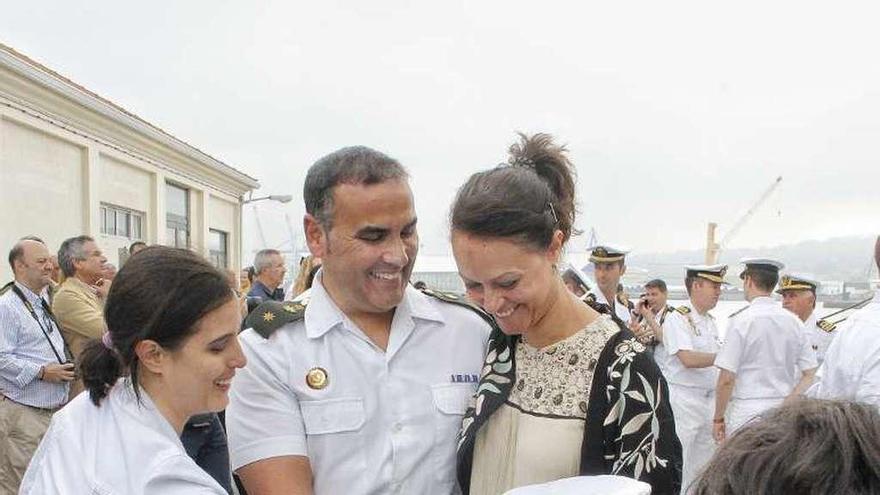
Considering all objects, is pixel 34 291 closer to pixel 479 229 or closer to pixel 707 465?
pixel 479 229

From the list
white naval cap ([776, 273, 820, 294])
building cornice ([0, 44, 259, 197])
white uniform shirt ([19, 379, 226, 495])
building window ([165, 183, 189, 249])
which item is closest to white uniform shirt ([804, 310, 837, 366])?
white naval cap ([776, 273, 820, 294])

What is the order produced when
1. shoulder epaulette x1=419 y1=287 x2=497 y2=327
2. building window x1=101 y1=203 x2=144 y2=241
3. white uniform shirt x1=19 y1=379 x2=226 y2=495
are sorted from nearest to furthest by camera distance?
white uniform shirt x1=19 y1=379 x2=226 y2=495
shoulder epaulette x1=419 y1=287 x2=497 y2=327
building window x1=101 y1=203 x2=144 y2=241

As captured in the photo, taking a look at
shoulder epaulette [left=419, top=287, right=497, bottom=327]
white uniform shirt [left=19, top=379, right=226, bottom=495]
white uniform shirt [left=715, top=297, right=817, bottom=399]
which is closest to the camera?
white uniform shirt [left=19, top=379, right=226, bottom=495]

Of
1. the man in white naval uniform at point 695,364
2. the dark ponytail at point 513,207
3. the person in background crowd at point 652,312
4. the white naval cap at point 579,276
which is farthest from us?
the white naval cap at point 579,276

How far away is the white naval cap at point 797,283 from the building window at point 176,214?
1066cm

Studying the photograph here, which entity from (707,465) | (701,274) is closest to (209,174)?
(701,274)

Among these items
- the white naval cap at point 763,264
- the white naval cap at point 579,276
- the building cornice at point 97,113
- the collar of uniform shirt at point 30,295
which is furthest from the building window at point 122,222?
the white naval cap at point 763,264

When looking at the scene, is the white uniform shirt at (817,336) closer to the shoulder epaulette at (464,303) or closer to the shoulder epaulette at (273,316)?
the shoulder epaulette at (464,303)

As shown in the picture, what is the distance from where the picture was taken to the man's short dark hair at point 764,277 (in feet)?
18.6

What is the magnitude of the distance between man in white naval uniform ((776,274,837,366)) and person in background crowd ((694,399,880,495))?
271 inches

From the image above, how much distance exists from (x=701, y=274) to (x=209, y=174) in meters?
12.7

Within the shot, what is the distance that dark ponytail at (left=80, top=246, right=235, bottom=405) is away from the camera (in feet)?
4.96

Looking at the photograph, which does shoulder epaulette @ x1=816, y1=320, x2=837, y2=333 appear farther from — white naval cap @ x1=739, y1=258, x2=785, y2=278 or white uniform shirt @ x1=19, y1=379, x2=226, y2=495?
white uniform shirt @ x1=19, y1=379, x2=226, y2=495

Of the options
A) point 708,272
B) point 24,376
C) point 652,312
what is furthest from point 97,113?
point 708,272
